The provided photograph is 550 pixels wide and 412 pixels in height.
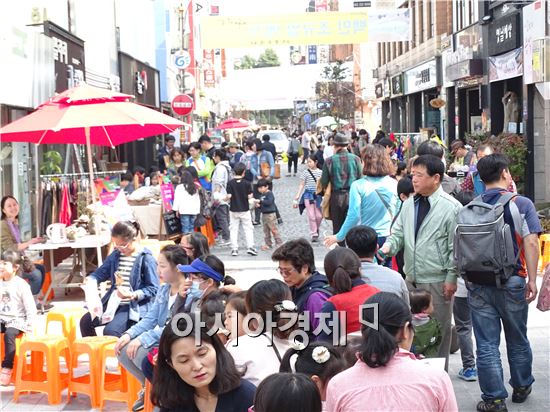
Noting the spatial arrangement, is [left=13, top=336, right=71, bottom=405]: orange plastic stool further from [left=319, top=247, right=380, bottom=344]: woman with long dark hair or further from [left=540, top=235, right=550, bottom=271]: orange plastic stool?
[left=540, top=235, right=550, bottom=271]: orange plastic stool

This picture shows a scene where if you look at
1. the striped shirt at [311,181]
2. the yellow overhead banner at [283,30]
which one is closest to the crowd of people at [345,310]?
the striped shirt at [311,181]

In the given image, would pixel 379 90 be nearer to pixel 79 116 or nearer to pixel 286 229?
pixel 286 229

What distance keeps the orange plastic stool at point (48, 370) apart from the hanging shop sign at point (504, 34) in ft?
46.5

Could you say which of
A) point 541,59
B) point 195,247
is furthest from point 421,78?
point 195,247

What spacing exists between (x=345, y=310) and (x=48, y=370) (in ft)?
10.8

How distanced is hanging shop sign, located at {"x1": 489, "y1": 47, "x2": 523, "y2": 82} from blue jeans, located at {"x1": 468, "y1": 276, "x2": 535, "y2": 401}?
13.4 meters

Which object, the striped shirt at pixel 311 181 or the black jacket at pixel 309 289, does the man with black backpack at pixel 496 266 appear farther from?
the striped shirt at pixel 311 181

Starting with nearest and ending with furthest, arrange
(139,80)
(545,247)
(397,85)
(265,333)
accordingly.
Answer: (265,333) < (545,247) < (139,80) < (397,85)

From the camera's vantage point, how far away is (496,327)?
652 cm

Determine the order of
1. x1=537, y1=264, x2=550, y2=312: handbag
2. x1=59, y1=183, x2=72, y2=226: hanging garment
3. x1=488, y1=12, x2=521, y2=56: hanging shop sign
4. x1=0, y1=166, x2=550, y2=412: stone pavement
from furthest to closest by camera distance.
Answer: x1=488, y1=12, x2=521, y2=56: hanging shop sign
x1=59, y1=183, x2=72, y2=226: hanging garment
x1=0, y1=166, x2=550, y2=412: stone pavement
x1=537, y1=264, x2=550, y2=312: handbag

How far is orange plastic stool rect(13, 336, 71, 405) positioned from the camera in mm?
7402

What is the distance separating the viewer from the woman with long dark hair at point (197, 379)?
12.3ft

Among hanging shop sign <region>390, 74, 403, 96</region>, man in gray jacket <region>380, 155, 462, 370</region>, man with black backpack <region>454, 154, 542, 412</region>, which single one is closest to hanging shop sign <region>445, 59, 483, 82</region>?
hanging shop sign <region>390, 74, 403, 96</region>

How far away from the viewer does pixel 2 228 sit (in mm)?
10625
